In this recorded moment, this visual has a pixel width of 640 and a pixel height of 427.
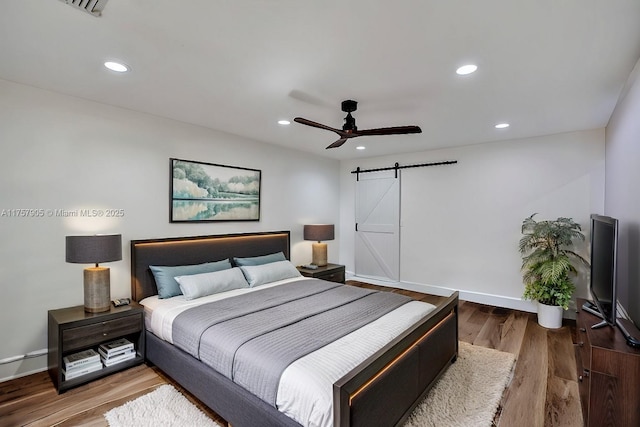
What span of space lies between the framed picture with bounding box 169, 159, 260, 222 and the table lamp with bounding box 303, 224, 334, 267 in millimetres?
960

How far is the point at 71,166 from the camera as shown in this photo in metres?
2.97

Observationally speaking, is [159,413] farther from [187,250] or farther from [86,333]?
[187,250]

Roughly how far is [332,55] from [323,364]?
205cm

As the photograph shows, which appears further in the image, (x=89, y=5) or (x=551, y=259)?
(x=551, y=259)

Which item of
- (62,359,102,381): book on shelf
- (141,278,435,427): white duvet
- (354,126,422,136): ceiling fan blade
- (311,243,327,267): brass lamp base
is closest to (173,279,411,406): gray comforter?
(141,278,435,427): white duvet

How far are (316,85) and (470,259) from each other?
12.8 ft

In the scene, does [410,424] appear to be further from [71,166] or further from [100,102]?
[100,102]

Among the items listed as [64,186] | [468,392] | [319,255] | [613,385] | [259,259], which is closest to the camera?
[613,385]

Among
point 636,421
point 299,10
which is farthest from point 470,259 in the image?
point 299,10

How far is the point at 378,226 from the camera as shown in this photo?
6016 mm

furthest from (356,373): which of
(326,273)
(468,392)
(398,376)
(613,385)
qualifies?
(326,273)

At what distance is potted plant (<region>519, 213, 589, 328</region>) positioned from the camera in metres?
3.81

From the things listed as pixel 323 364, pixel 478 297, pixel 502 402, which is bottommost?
pixel 502 402

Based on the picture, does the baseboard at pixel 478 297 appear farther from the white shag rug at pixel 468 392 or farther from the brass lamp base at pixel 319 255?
the white shag rug at pixel 468 392
